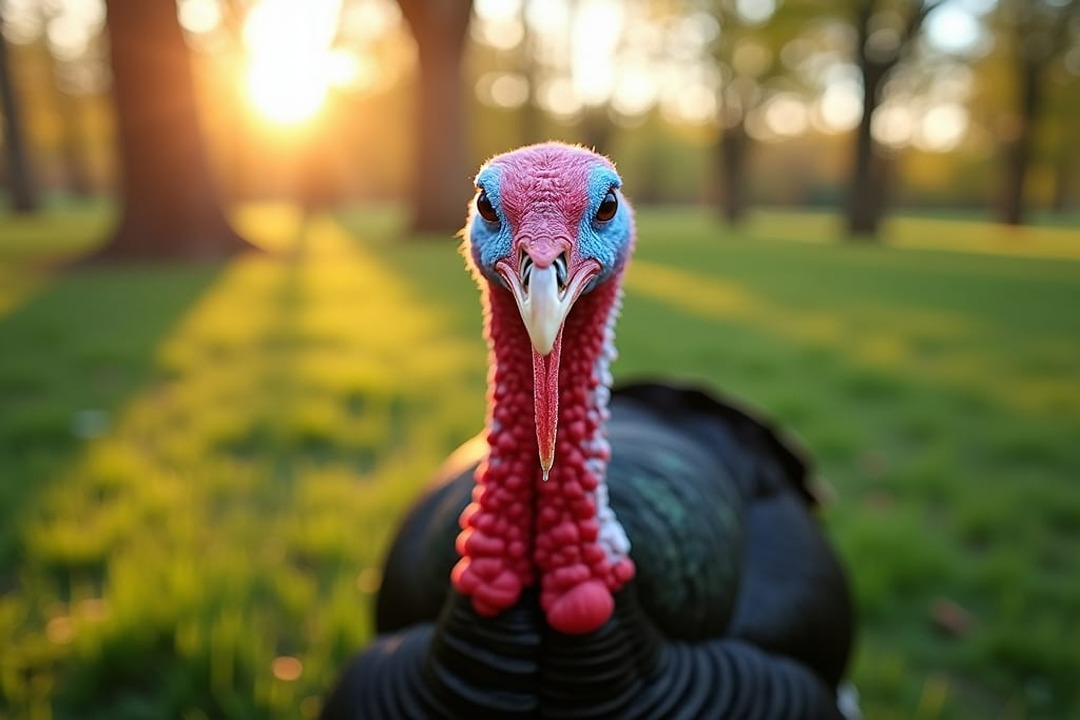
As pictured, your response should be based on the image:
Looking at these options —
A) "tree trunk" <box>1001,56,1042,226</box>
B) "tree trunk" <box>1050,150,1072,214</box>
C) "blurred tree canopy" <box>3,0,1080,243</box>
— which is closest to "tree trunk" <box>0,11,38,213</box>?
"blurred tree canopy" <box>3,0,1080,243</box>

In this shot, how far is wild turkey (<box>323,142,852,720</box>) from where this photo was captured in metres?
1.08

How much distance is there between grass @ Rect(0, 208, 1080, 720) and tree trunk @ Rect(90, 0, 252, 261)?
58.7 inches

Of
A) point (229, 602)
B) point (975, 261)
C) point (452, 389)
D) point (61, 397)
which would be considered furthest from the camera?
point (975, 261)

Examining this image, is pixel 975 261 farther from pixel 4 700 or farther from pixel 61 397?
pixel 4 700

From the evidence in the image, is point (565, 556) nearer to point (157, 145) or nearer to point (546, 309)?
point (546, 309)

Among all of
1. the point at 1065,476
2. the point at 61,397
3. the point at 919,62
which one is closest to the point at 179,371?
the point at 61,397

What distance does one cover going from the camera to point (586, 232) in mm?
1102

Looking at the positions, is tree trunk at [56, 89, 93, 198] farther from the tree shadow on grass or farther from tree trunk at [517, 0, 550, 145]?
the tree shadow on grass

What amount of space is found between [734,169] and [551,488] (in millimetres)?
25885

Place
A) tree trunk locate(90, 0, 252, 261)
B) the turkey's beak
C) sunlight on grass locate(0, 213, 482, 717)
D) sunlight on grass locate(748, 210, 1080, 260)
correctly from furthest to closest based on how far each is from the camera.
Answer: sunlight on grass locate(748, 210, 1080, 260)
tree trunk locate(90, 0, 252, 261)
sunlight on grass locate(0, 213, 482, 717)
the turkey's beak

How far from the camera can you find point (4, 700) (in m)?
2.03

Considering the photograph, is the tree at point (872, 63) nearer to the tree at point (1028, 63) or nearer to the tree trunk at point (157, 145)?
the tree at point (1028, 63)

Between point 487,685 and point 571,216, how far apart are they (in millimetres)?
751

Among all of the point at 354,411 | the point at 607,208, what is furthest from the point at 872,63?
the point at 607,208
